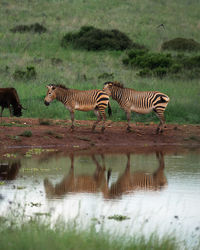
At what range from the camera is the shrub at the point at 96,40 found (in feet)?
134

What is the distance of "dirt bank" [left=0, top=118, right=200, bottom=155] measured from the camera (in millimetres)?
17344

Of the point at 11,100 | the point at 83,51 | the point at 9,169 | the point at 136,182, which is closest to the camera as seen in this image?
the point at 136,182

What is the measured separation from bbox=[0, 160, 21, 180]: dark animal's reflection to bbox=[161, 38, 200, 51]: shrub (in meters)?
30.1

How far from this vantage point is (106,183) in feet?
40.3

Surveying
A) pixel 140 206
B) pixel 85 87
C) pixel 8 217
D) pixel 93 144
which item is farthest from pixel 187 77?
pixel 8 217

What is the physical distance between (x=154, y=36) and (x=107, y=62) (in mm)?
13431

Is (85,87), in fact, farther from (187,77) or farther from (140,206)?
(140,206)

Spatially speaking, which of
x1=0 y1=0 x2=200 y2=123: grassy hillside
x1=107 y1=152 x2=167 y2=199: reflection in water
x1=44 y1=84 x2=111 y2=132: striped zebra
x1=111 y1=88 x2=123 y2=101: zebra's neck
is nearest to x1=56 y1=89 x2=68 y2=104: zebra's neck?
x1=44 y1=84 x2=111 y2=132: striped zebra

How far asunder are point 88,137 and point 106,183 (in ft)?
19.8

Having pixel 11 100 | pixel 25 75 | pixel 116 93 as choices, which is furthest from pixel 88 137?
pixel 25 75

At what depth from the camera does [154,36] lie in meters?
48.9

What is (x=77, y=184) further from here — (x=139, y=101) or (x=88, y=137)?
(x=139, y=101)

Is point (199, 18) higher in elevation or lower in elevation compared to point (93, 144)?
higher

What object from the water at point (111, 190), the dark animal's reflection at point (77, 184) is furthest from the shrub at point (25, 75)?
the dark animal's reflection at point (77, 184)
